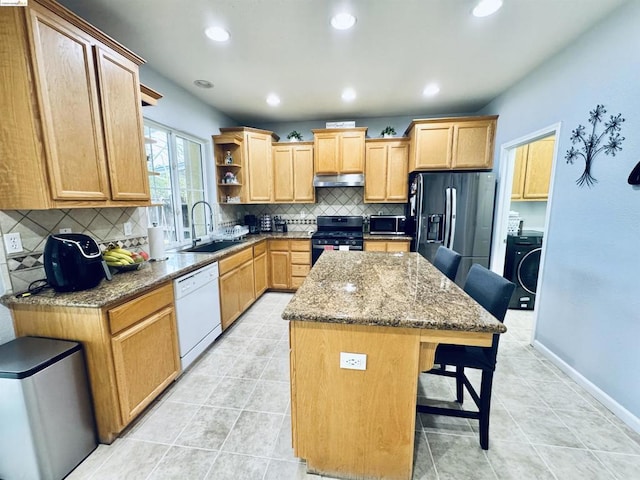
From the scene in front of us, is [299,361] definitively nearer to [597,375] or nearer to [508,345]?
[597,375]

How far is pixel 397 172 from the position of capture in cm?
384

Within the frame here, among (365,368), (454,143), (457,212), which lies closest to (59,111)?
(365,368)

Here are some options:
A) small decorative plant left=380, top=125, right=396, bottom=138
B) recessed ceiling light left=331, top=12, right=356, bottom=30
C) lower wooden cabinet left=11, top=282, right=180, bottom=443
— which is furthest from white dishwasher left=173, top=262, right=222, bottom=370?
small decorative plant left=380, top=125, right=396, bottom=138

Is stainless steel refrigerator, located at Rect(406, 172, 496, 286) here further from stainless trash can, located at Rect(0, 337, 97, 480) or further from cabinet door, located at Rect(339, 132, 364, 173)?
stainless trash can, located at Rect(0, 337, 97, 480)

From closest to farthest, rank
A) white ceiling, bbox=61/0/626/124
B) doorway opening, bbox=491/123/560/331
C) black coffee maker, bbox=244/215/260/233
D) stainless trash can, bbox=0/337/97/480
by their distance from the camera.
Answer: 1. stainless trash can, bbox=0/337/97/480
2. white ceiling, bbox=61/0/626/124
3. doorway opening, bbox=491/123/560/331
4. black coffee maker, bbox=244/215/260/233

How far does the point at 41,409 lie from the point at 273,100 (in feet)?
11.1

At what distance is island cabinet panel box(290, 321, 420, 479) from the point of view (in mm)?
1164

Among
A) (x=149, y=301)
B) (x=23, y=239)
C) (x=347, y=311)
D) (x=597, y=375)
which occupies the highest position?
(x=23, y=239)

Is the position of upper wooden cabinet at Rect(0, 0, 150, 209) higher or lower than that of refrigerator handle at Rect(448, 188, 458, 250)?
higher

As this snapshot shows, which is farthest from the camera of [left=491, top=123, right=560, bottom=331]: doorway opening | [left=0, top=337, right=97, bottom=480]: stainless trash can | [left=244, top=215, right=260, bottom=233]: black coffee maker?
[left=244, top=215, right=260, bottom=233]: black coffee maker

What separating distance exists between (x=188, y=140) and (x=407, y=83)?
263 cm

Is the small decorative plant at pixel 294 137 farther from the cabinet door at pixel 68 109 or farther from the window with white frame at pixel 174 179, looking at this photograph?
the cabinet door at pixel 68 109

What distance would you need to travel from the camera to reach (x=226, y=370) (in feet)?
7.18

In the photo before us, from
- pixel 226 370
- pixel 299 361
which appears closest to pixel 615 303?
pixel 299 361
